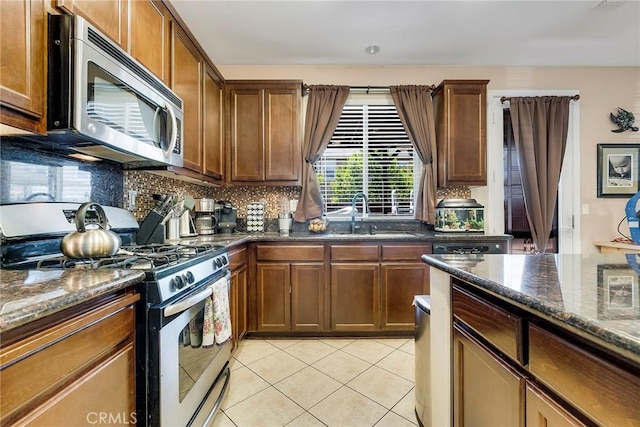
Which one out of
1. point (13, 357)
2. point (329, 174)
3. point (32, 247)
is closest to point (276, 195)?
point (329, 174)

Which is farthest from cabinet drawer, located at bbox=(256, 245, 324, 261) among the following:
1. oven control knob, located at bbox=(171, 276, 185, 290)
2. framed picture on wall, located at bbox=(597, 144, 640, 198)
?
framed picture on wall, located at bbox=(597, 144, 640, 198)

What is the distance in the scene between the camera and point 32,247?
3.86 ft

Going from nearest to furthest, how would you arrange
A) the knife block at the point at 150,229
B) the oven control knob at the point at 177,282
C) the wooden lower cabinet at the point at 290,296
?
1. the oven control knob at the point at 177,282
2. the knife block at the point at 150,229
3. the wooden lower cabinet at the point at 290,296

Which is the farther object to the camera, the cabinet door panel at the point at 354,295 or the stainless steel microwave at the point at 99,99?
the cabinet door panel at the point at 354,295

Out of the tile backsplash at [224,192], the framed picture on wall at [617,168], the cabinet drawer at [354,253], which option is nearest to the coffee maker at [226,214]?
the tile backsplash at [224,192]

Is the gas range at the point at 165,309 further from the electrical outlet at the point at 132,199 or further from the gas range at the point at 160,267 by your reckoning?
the electrical outlet at the point at 132,199

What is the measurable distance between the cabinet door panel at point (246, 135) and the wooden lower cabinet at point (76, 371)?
1.96 meters

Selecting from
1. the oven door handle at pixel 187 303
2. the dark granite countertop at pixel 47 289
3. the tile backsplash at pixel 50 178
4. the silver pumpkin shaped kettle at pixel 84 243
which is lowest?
the oven door handle at pixel 187 303

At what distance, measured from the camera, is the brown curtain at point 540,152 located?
2.91m

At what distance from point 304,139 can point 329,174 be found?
482 mm

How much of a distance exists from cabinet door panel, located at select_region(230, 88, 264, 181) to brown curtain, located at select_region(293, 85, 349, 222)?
1.53 ft

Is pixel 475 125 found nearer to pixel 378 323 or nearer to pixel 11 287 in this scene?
pixel 378 323

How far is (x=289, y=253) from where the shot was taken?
98.0 inches

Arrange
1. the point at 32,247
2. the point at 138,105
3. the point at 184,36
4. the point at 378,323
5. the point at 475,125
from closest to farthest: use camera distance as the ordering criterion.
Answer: the point at 32,247 < the point at 138,105 < the point at 184,36 < the point at 378,323 < the point at 475,125
